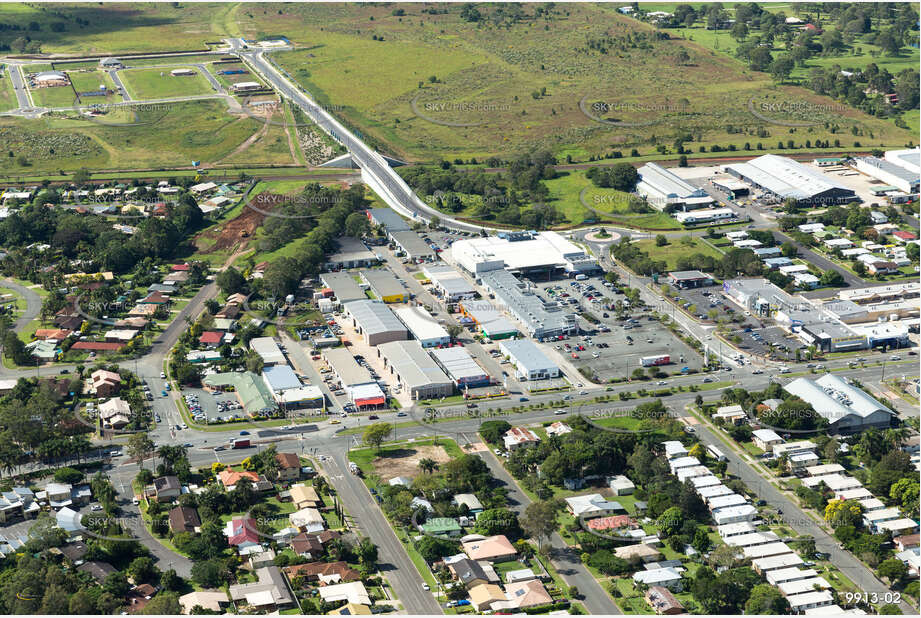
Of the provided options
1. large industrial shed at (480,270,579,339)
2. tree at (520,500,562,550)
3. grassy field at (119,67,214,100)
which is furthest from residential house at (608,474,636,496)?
grassy field at (119,67,214,100)

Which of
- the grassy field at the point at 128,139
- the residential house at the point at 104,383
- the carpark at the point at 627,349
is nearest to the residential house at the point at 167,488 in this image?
the residential house at the point at 104,383

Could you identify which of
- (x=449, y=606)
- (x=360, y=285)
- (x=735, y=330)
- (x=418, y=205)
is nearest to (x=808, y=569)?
(x=449, y=606)

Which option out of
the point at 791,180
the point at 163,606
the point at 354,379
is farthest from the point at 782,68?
the point at 163,606

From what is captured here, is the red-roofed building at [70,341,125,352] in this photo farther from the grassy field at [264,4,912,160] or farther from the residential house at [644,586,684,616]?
the grassy field at [264,4,912,160]

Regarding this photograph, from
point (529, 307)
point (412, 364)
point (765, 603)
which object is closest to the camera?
point (765, 603)

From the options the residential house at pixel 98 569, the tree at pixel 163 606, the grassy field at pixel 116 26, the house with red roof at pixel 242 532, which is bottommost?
the house with red roof at pixel 242 532

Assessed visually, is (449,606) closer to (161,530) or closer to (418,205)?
(161,530)

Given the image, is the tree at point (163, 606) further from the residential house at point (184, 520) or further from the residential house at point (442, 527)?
the residential house at point (442, 527)

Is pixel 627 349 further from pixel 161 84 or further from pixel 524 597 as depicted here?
pixel 161 84
